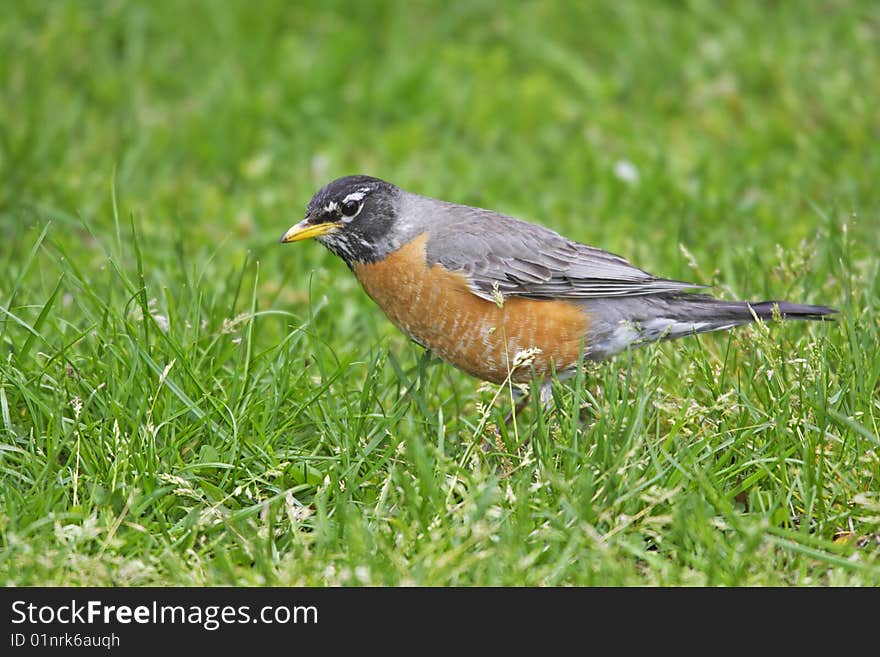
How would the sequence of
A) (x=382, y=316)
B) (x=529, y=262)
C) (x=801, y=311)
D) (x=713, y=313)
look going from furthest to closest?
(x=382, y=316) → (x=529, y=262) → (x=713, y=313) → (x=801, y=311)

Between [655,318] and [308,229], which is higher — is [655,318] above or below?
below

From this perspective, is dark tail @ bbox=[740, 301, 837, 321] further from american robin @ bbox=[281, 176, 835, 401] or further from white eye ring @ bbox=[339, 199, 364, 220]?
white eye ring @ bbox=[339, 199, 364, 220]

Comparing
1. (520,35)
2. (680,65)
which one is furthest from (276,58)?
(680,65)

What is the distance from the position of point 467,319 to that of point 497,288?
0.19 metres

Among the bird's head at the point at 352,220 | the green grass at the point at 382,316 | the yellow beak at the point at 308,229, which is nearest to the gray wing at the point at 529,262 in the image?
the bird's head at the point at 352,220

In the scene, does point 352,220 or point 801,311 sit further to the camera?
point 352,220

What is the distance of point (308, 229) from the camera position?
5.30 m

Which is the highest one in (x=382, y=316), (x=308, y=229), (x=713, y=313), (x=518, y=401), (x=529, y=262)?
(x=382, y=316)

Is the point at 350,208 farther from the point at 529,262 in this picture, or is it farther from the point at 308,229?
the point at 529,262

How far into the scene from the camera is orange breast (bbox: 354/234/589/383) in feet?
16.5

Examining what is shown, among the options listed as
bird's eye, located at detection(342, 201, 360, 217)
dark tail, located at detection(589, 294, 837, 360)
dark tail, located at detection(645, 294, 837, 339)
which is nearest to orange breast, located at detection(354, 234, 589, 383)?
dark tail, located at detection(589, 294, 837, 360)

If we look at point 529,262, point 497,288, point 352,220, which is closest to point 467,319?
point 497,288

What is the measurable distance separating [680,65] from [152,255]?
4.68 m

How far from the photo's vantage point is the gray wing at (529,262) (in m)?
5.27
